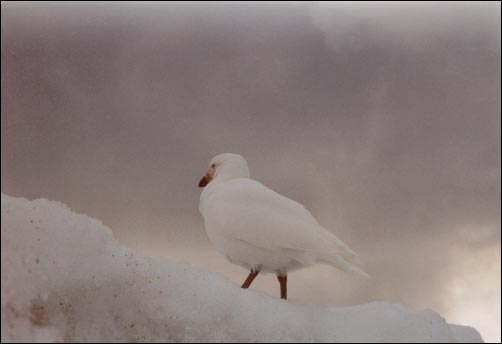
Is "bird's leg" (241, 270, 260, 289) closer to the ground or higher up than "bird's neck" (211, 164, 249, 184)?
closer to the ground

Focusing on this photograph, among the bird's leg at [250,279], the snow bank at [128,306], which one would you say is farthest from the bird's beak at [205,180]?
the snow bank at [128,306]

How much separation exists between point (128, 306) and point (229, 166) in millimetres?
2099

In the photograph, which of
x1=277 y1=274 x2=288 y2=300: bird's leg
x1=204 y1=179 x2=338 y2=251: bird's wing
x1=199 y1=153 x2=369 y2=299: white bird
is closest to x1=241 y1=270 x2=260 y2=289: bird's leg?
x1=199 y1=153 x2=369 y2=299: white bird

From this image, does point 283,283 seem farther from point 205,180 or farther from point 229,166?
point 205,180

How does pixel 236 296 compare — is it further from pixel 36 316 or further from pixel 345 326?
pixel 36 316

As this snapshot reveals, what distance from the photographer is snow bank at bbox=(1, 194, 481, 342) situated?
435 centimetres

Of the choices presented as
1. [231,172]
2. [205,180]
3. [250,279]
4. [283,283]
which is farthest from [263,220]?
[205,180]

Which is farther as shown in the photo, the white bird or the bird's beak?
the bird's beak

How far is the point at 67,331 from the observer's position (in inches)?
174

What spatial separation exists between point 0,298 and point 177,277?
4.94 feet

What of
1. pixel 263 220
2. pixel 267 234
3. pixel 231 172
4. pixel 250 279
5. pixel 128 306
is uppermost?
pixel 231 172

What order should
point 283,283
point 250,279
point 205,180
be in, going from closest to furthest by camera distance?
point 250,279 < point 283,283 < point 205,180

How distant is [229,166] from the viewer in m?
6.39

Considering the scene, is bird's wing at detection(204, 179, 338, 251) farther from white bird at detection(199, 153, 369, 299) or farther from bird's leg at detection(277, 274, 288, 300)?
bird's leg at detection(277, 274, 288, 300)
